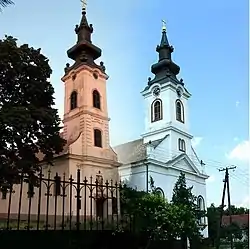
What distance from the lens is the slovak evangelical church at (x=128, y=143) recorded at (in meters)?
27.9

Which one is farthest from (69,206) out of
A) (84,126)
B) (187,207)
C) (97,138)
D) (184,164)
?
(184,164)

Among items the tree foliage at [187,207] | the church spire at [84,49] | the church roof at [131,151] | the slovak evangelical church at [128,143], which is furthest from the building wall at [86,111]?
the tree foliage at [187,207]

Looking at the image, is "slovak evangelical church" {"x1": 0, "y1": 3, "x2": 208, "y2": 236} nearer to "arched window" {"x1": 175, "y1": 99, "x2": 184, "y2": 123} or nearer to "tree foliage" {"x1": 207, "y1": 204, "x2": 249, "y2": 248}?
"arched window" {"x1": 175, "y1": 99, "x2": 184, "y2": 123}

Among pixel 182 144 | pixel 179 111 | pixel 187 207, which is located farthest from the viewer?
pixel 179 111

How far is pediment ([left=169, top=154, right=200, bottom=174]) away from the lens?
33222 millimetres

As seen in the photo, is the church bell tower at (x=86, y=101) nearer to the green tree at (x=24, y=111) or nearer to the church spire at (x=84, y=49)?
the church spire at (x=84, y=49)

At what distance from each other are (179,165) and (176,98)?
6.73m

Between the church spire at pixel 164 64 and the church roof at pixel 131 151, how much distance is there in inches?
Answer: 272

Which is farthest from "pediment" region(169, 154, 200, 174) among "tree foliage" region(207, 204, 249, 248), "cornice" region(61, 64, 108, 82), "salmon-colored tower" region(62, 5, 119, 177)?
"cornice" region(61, 64, 108, 82)

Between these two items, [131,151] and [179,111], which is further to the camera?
[179,111]

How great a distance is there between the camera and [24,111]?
52.1 ft

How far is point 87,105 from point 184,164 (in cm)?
1118

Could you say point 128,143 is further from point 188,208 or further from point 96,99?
point 188,208

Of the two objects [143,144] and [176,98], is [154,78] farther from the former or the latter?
[143,144]
